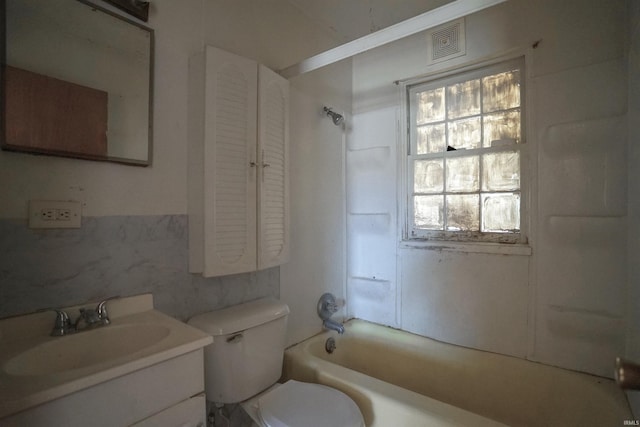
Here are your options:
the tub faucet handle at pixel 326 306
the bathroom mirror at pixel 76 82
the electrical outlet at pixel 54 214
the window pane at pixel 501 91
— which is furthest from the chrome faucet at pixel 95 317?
the window pane at pixel 501 91

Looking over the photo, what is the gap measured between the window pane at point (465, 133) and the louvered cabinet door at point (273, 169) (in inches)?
43.0

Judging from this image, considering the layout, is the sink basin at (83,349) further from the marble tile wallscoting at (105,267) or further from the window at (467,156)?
the window at (467,156)

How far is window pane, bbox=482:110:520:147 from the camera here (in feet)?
5.53

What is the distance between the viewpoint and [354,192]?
2.26m

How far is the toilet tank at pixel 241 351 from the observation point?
4.03 ft

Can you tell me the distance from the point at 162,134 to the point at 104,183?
299 mm

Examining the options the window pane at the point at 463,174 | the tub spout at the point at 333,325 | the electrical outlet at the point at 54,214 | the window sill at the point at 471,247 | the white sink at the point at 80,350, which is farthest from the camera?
the tub spout at the point at 333,325

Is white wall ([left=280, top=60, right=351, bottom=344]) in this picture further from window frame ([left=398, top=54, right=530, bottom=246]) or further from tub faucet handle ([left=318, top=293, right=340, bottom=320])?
window frame ([left=398, top=54, right=530, bottom=246])

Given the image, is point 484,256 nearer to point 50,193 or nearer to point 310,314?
point 310,314

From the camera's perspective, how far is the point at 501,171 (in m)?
1.72

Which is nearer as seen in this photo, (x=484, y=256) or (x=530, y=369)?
(x=530, y=369)

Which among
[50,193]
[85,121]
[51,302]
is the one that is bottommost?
[51,302]

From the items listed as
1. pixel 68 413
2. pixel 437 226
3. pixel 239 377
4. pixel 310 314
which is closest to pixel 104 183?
pixel 68 413

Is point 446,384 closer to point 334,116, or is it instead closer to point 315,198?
point 315,198
